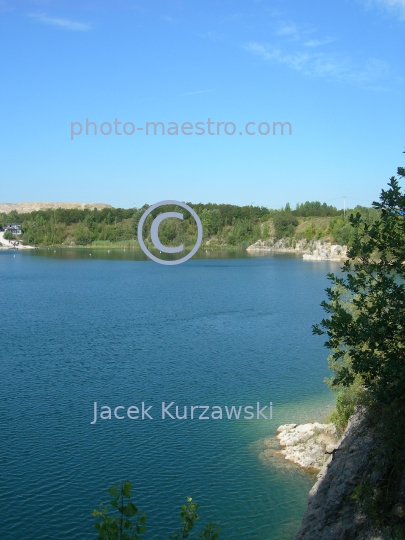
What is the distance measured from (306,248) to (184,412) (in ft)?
400

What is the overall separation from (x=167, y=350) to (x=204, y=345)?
7.82 feet

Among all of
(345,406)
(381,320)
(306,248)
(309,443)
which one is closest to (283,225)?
(306,248)

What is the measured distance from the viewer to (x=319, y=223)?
14712cm

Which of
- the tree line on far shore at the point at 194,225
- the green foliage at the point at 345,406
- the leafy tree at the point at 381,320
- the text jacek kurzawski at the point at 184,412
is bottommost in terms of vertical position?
the text jacek kurzawski at the point at 184,412

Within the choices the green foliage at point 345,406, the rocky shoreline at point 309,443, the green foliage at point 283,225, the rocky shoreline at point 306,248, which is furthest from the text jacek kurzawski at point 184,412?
the green foliage at point 283,225

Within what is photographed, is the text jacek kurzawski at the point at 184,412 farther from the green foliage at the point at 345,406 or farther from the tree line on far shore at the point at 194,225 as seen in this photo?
the tree line on far shore at the point at 194,225

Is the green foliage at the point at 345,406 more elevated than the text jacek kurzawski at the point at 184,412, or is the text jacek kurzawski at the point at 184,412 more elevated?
the green foliage at the point at 345,406

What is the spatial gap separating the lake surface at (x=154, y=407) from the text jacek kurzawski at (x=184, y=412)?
284mm

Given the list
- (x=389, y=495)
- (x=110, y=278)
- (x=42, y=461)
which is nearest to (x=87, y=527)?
(x=42, y=461)

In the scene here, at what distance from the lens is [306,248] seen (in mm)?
138500

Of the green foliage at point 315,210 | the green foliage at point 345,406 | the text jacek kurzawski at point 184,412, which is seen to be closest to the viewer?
the green foliage at point 345,406

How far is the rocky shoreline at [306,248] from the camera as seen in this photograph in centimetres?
11588

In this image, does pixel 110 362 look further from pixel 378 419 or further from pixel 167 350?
pixel 378 419

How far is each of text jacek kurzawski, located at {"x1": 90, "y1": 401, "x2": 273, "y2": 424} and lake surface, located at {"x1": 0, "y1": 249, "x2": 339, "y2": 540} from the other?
28cm
